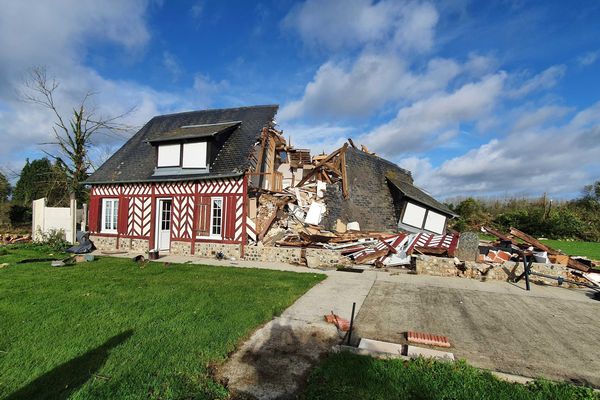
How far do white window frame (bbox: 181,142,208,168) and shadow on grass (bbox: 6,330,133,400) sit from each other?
1002cm

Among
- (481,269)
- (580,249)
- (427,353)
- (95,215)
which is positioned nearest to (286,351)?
(427,353)

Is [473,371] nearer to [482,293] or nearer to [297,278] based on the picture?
[482,293]

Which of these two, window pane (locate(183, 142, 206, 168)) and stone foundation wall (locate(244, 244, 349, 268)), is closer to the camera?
stone foundation wall (locate(244, 244, 349, 268))

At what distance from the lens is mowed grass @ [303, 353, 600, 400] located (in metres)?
2.95

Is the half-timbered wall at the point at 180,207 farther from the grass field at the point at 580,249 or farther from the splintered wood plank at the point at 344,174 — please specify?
the grass field at the point at 580,249

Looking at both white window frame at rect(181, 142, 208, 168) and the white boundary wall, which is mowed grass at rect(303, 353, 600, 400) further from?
the white boundary wall

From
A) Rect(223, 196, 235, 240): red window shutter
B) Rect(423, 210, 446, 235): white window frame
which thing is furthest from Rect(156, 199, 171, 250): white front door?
Rect(423, 210, 446, 235): white window frame

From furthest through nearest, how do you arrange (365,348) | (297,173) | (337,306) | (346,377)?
(297,173) < (337,306) < (365,348) < (346,377)

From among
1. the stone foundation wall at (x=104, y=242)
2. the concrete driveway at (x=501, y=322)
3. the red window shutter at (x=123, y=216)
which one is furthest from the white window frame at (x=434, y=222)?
the stone foundation wall at (x=104, y=242)

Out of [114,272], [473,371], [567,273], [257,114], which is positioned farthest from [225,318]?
[257,114]

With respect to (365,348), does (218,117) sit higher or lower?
higher

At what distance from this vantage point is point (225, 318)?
487 centimetres

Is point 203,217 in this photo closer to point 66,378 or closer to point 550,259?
point 66,378

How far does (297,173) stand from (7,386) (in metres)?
16.2
